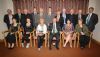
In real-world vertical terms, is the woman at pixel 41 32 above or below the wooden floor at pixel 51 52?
above

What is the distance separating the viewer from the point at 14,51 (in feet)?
22.2

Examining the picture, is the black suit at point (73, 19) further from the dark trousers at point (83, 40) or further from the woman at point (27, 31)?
the woman at point (27, 31)

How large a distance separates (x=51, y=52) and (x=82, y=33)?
134cm

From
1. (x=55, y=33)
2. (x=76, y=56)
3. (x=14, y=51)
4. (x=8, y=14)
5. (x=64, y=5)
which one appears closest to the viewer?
(x=76, y=56)

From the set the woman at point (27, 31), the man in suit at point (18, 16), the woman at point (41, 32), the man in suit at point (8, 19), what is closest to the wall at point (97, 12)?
the woman at point (41, 32)

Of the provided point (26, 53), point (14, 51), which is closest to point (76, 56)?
point (26, 53)

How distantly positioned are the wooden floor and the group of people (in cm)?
24

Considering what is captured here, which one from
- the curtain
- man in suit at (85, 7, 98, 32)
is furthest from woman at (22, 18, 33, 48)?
man in suit at (85, 7, 98, 32)

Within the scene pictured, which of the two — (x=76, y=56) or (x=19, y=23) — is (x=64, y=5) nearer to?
(x=19, y=23)

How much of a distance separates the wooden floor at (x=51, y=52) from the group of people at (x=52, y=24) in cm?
24

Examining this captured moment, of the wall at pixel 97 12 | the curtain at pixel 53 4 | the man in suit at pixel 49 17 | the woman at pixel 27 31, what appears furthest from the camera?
the curtain at pixel 53 4

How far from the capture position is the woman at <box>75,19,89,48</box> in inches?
280

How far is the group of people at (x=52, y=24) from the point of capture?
7.16m

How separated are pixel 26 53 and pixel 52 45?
117 cm
